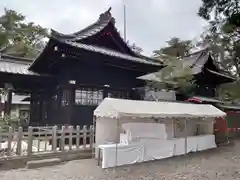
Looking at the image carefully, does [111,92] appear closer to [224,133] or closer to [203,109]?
[203,109]

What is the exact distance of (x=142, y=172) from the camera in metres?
6.24

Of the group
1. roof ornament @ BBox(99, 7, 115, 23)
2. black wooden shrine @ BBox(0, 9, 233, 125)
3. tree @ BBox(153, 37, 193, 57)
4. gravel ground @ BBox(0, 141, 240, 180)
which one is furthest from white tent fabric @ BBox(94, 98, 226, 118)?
tree @ BBox(153, 37, 193, 57)

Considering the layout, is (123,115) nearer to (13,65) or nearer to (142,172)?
(142,172)

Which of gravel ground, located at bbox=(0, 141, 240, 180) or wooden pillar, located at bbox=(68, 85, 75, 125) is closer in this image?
gravel ground, located at bbox=(0, 141, 240, 180)

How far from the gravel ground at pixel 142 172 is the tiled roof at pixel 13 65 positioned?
499 centimetres

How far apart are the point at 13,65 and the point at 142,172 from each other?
8.29 metres

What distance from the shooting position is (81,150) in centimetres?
759

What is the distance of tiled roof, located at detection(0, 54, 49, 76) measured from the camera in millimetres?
9601

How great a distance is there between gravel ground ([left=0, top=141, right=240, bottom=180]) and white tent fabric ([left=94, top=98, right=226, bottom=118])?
1627 millimetres

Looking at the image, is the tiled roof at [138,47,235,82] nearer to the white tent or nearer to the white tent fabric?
the white tent fabric

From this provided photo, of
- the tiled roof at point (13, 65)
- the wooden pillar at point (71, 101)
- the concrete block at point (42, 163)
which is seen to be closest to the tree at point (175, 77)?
the wooden pillar at point (71, 101)

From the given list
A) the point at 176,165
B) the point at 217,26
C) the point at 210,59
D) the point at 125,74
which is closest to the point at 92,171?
the point at 176,165

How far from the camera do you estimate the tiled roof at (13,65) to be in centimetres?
960

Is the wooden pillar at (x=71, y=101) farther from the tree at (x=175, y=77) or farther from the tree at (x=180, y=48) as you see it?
the tree at (x=180, y=48)
